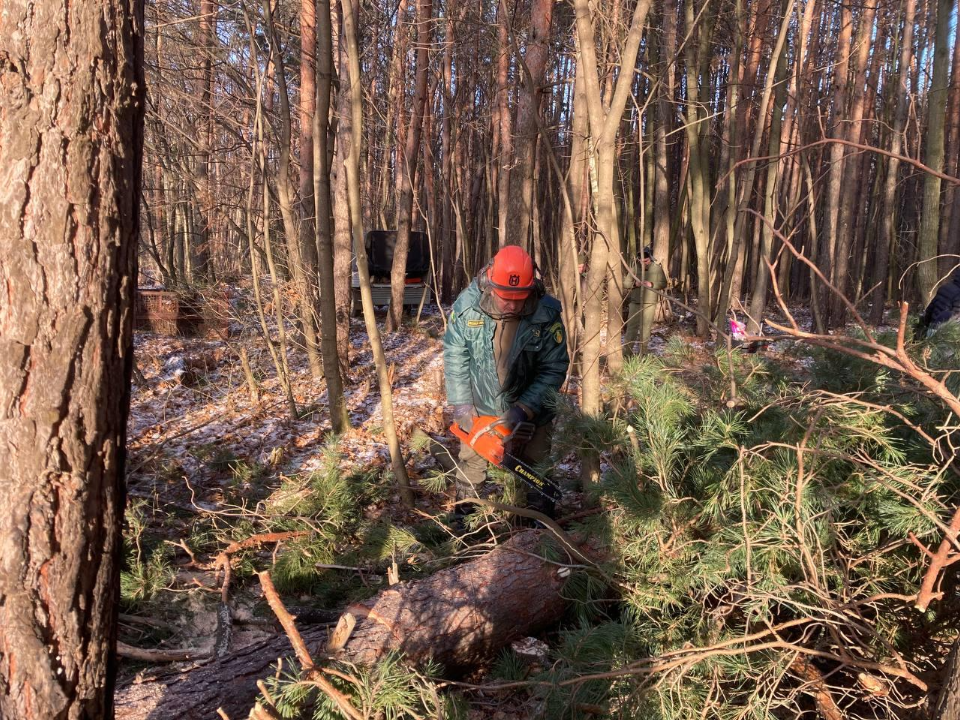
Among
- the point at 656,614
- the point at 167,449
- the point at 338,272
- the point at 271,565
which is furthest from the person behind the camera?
the point at 338,272

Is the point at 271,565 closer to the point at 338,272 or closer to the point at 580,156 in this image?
the point at 580,156

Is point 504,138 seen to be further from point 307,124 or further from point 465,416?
point 465,416

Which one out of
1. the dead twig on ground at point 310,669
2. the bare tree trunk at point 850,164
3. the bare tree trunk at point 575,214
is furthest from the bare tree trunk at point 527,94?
the bare tree trunk at point 850,164

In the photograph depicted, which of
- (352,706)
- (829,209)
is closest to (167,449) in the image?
(352,706)

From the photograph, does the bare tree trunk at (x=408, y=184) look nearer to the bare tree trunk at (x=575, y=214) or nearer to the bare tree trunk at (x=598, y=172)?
the bare tree trunk at (x=575, y=214)

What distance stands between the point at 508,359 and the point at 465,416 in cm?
47

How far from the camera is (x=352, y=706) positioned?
2145 mm

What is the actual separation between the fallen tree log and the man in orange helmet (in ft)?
2.44

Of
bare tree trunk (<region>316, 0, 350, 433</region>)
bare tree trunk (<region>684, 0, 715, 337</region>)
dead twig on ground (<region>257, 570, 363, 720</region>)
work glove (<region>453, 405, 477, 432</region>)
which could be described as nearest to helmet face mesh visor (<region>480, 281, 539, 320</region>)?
work glove (<region>453, 405, 477, 432</region>)

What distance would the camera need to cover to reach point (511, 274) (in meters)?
3.81

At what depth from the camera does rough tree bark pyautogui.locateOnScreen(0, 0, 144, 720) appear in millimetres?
1731

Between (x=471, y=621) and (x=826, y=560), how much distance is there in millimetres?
1501

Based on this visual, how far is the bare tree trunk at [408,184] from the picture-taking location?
952 centimetres

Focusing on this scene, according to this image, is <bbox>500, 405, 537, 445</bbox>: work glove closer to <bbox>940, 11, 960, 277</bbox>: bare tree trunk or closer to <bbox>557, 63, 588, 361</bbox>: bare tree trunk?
<bbox>557, 63, 588, 361</bbox>: bare tree trunk
